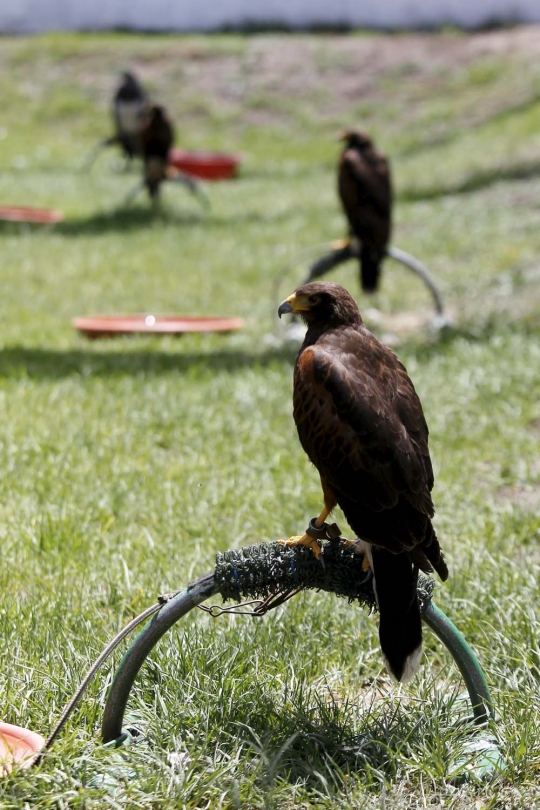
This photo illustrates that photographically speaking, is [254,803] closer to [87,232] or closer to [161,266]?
[161,266]

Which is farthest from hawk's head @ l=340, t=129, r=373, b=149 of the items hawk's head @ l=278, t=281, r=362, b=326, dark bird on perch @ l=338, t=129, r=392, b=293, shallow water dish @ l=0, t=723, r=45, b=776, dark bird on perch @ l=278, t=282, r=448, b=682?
shallow water dish @ l=0, t=723, r=45, b=776

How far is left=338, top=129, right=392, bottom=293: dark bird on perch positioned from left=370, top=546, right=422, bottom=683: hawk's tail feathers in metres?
4.45

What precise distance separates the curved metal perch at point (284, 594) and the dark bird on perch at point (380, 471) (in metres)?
0.05

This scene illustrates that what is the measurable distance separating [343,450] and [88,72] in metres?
23.3

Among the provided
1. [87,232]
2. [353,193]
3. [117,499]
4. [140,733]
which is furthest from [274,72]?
[140,733]

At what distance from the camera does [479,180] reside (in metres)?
13.5

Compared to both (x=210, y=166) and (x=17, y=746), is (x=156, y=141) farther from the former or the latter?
(x=17, y=746)

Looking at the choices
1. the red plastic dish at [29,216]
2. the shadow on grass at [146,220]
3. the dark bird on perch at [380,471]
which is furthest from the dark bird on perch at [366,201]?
the red plastic dish at [29,216]

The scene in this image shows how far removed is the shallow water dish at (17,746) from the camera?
2219mm

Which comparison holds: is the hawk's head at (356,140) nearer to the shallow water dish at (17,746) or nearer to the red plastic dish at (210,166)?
the shallow water dish at (17,746)

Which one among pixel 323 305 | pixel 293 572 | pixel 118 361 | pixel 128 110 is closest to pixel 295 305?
pixel 323 305

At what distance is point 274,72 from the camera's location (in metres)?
23.6

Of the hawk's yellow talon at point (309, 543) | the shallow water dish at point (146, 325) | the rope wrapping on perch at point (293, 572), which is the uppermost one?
the hawk's yellow talon at point (309, 543)

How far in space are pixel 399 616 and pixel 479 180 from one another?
39.7 ft
